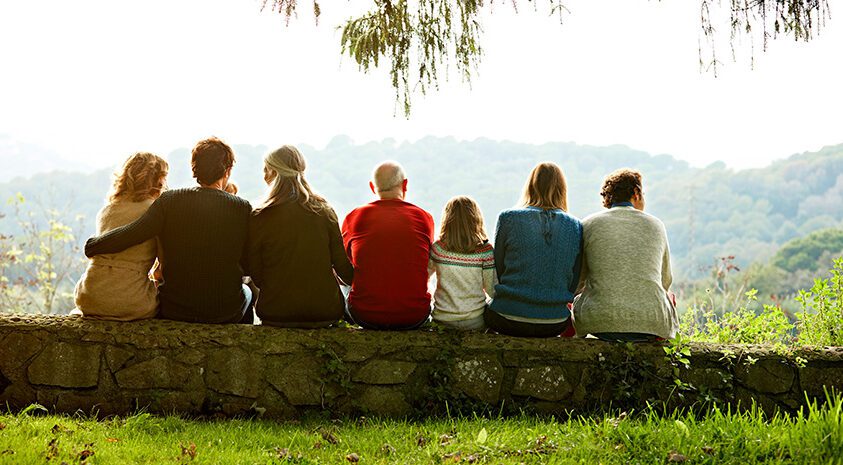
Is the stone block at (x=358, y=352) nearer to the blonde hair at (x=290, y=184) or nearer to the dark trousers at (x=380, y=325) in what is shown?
the dark trousers at (x=380, y=325)

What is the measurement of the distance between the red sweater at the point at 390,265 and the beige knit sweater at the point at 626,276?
966 millimetres

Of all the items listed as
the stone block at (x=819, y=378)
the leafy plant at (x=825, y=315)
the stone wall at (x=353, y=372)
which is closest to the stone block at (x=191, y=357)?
the stone wall at (x=353, y=372)

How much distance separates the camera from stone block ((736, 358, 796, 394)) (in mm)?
4285

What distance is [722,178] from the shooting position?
58.7 m

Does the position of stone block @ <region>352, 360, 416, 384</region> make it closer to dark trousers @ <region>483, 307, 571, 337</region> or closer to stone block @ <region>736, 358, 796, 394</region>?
dark trousers @ <region>483, 307, 571, 337</region>

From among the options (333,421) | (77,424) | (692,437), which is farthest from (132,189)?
(692,437)

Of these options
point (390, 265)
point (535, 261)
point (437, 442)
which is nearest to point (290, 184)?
point (390, 265)

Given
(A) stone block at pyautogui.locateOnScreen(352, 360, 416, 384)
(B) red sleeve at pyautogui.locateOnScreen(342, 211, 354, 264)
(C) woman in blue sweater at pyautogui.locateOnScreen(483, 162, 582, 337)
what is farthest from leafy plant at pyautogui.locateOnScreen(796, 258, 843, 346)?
(B) red sleeve at pyautogui.locateOnScreen(342, 211, 354, 264)

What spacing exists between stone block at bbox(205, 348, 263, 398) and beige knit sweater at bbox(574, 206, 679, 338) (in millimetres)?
1895

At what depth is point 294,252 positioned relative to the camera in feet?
13.6

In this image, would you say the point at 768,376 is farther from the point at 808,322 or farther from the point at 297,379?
the point at 297,379

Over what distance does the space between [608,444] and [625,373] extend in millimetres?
961

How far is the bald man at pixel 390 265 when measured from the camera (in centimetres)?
423

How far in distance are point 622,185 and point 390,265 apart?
147 cm
